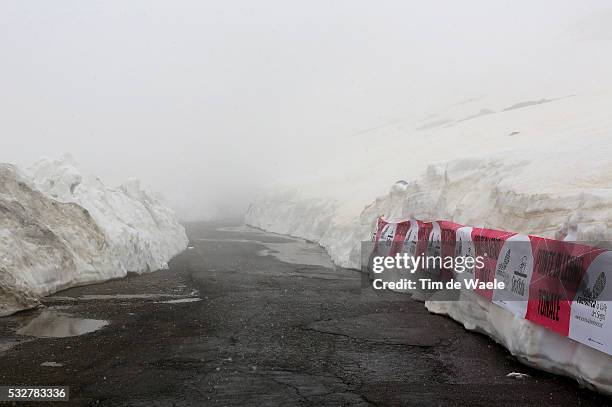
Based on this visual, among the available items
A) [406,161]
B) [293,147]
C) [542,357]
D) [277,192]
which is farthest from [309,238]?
[293,147]

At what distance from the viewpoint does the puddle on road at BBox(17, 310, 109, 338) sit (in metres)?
11.2

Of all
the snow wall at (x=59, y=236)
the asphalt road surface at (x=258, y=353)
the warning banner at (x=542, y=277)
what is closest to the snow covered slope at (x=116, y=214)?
the snow wall at (x=59, y=236)

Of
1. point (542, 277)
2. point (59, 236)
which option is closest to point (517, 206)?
point (542, 277)

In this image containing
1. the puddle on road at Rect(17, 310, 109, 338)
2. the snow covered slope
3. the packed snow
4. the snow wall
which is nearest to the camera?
the packed snow

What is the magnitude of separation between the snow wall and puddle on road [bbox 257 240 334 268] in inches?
275

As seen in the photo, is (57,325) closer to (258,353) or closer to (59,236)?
(258,353)

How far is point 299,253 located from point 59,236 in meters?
16.7

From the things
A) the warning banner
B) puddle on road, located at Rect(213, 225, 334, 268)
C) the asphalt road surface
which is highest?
the warning banner

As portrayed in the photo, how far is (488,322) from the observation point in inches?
461

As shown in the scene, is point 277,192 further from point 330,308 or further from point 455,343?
point 455,343

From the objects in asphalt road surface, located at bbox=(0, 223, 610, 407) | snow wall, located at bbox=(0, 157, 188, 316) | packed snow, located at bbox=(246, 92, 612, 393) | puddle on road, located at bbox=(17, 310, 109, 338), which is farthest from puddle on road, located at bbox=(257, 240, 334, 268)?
puddle on road, located at bbox=(17, 310, 109, 338)

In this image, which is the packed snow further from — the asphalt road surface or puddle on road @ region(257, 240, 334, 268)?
puddle on road @ region(257, 240, 334, 268)

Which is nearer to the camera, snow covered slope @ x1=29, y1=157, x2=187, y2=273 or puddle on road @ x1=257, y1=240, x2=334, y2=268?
snow covered slope @ x1=29, y1=157, x2=187, y2=273

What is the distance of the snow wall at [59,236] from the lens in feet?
47.5
